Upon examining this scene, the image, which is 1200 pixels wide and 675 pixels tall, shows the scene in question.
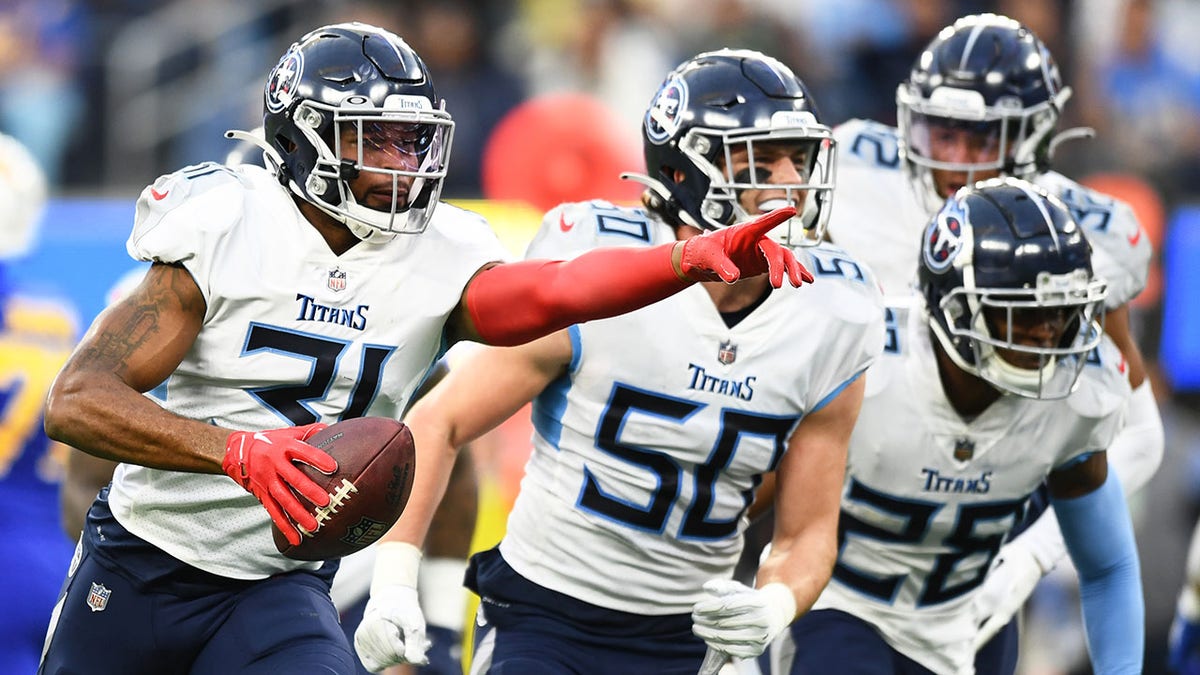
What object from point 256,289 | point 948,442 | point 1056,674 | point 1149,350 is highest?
point 256,289

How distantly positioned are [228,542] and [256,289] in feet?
1.68

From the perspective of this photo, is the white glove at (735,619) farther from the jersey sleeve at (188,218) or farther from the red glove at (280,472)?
the jersey sleeve at (188,218)

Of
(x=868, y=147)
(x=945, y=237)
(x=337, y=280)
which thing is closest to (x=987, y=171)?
(x=868, y=147)

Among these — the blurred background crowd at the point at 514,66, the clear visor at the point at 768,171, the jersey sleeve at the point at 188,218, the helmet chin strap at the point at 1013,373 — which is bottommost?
the blurred background crowd at the point at 514,66

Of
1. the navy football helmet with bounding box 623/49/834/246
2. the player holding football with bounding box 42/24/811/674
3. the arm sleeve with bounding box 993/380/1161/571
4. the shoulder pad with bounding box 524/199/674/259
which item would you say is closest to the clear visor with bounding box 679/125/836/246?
the navy football helmet with bounding box 623/49/834/246

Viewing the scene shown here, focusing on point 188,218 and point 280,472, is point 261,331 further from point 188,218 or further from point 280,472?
point 280,472

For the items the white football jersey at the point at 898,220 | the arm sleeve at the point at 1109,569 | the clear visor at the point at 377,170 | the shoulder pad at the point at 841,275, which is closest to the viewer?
the clear visor at the point at 377,170

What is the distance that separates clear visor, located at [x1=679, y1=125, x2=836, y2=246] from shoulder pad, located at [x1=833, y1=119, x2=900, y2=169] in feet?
4.38

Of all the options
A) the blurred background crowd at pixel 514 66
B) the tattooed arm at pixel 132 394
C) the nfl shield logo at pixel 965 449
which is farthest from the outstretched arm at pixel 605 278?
the blurred background crowd at pixel 514 66

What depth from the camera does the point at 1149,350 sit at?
774 cm

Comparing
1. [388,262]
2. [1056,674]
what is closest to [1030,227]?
[388,262]

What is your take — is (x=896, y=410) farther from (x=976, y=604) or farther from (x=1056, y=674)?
(x=1056, y=674)

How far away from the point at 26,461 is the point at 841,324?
281 centimetres

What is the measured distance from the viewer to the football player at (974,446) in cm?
401
